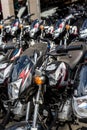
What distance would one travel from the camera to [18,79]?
3400mm

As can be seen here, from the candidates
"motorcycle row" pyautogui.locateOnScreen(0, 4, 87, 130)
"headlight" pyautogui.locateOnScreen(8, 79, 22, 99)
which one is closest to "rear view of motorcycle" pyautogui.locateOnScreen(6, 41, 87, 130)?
"motorcycle row" pyautogui.locateOnScreen(0, 4, 87, 130)

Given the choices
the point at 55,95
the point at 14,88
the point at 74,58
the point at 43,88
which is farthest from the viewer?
the point at 74,58

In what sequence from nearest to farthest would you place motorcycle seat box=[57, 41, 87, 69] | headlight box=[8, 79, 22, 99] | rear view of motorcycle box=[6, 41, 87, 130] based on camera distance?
rear view of motorcycle box=[6, 41, 87, 130] → headlight box=[8, 79, 22, 99] → motorcycle seat box=[57, 41, 87, 69]

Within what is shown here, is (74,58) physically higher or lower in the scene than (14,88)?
higher

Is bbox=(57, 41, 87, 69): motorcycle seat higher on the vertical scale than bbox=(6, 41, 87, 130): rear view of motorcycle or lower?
higher

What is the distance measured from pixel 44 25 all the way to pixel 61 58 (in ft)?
13.8

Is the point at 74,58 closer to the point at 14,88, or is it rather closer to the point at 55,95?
the point at 55,95

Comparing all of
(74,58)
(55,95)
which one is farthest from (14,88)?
(74,58)

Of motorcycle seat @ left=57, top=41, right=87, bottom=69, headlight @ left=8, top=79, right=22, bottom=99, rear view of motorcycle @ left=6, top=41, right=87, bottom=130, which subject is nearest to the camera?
rear view of motorcycle @ left=6, top=41, right=87, bottom=130

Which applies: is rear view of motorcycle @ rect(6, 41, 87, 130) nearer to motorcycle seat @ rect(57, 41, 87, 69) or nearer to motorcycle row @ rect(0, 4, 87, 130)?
motorcycle row @ rect(0, 4, 87, 130)

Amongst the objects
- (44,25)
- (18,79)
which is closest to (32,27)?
(44,25)

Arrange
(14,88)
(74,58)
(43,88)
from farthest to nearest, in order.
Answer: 1. (74,58)
2. (14,88)
3. (43,88)

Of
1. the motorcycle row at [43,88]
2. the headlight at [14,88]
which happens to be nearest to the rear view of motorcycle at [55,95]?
the motorcycle row at [43,88]

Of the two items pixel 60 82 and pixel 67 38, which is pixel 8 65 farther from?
pixel 67 38
